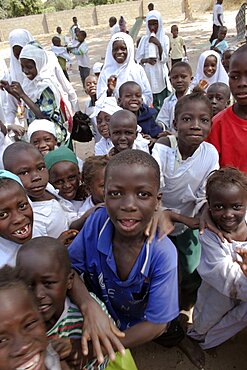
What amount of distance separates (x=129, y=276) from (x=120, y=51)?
339 cm

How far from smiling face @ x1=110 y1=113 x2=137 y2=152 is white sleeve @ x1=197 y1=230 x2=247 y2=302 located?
3.46 feet

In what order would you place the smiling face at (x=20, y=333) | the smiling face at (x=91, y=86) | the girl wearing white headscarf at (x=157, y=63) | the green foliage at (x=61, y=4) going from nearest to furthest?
the smiling face at (x=20, y=333)
the smiling face at (x=91, y=86)
the girl wearing white headscarf at (x=157, y=63)
the green foliage at (x=61, y=4)

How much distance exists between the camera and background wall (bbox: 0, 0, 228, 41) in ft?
74.1

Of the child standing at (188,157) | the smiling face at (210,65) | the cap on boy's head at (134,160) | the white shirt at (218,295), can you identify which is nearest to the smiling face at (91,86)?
the smiling face at (210,65)

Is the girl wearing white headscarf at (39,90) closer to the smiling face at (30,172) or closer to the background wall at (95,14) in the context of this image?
the smiling face at (30,172)

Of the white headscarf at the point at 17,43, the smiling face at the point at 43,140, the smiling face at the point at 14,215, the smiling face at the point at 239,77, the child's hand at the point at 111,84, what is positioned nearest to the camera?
the smiling face at the point at 14,215

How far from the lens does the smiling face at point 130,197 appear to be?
1.30 metres

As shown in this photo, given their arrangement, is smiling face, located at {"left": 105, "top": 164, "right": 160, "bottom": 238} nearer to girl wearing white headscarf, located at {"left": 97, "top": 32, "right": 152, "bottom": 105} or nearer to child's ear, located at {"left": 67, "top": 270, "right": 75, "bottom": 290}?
child's ear, located at {"left": 67, "top": 270, "right": 75, "bottom": 290}

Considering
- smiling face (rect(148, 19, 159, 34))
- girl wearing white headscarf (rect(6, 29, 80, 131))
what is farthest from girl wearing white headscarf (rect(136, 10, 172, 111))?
girl wearing white headscarf (rect(6, 29, 80, 131))

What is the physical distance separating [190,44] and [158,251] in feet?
48.2

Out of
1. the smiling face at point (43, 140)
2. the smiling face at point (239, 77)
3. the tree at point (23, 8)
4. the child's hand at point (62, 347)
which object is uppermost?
the tree at point (23, 8)

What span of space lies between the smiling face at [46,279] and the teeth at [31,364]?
0.20m

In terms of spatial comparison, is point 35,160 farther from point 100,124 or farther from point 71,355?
point 100,124

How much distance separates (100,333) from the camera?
1205 mm
